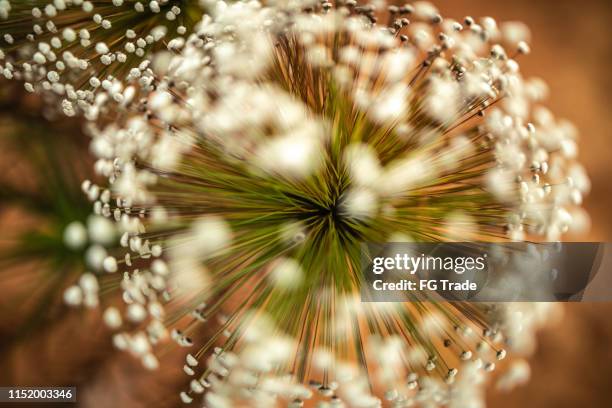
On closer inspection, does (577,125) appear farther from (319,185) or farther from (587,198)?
(319,185)

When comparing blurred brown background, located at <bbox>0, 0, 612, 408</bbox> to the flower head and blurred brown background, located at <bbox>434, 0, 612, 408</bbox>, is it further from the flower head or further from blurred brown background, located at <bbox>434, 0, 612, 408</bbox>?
the flower head

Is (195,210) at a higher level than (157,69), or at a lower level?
lower

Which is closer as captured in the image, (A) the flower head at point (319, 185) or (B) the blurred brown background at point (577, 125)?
(A) the flower head at point (319, 185)

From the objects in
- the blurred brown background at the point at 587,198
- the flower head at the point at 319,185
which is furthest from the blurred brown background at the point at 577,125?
the flower head at the point at 319,185

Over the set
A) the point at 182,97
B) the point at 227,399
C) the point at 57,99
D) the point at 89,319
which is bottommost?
the point at 227,399

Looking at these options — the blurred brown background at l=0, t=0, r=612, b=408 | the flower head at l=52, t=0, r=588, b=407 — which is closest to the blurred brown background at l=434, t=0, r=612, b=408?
the blurred brown background at l=0, t=0, r=612, b=408

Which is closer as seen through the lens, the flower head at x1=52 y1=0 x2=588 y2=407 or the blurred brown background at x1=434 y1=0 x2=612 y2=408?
the flower head at x1=52 y1=0 x2=588 y2=407

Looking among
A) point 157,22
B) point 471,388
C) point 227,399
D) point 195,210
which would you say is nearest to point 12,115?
point 157,22

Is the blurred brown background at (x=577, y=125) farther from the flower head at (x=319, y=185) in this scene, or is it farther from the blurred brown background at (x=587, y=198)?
the flower head at (x=319, y=185)

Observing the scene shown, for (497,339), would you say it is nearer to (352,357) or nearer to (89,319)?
(352,357)
